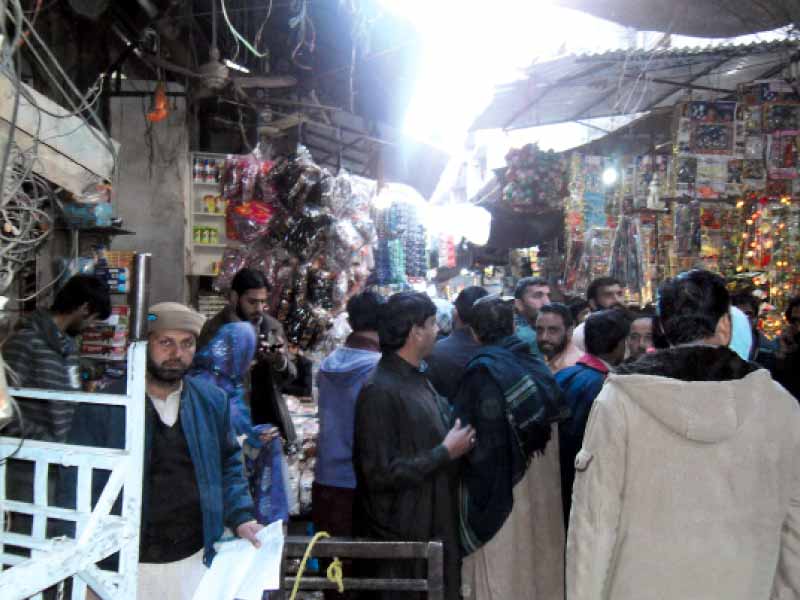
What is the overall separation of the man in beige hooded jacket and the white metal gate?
1.15 metres

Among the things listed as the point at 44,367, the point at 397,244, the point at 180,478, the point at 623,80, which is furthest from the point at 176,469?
the point at 397,244

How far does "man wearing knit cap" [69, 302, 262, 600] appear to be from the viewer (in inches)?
92.4

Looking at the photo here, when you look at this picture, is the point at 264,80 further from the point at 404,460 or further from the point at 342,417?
the point at 404,460

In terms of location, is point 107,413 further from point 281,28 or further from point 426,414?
point 281,28

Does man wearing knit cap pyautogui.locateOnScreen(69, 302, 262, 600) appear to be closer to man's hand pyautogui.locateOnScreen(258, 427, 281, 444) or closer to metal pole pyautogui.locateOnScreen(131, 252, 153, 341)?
metal pole pyautogui.locateOnScreen(131, 252, 153, 341)

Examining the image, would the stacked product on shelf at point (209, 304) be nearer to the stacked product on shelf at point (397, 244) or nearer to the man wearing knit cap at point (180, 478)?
the stacked product on shelf at point (397, 244)

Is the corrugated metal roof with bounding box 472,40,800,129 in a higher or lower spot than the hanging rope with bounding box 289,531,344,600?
higher

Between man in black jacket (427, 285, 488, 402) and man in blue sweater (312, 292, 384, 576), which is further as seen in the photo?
man in black jacket (427, 285, 488, 402)

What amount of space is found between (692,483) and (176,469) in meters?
1.62

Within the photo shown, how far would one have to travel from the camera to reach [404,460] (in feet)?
8.79

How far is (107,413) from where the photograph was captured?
7.64ft

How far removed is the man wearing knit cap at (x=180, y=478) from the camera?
237cm

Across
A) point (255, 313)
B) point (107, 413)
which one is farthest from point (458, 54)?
point (107, 413)

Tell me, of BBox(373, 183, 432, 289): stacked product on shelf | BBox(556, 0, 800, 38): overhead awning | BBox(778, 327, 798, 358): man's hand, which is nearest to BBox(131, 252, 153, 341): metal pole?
BBox(556, 0, 800, 38): overhead awning
